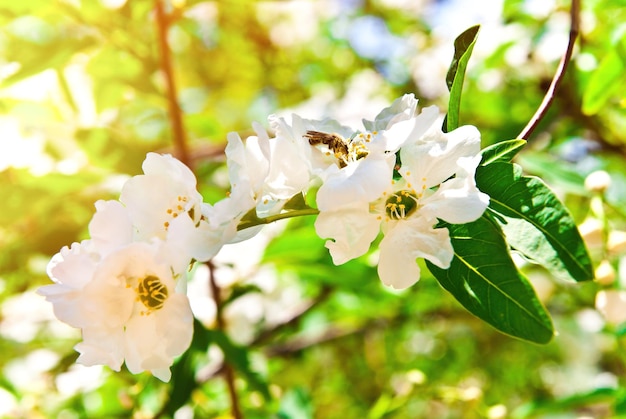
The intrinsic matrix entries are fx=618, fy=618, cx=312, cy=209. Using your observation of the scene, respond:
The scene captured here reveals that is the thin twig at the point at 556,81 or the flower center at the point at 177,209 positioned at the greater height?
the thin twig at the point at 556,81

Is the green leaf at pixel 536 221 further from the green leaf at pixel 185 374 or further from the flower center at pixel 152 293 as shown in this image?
the green leaf at pixel 185 374

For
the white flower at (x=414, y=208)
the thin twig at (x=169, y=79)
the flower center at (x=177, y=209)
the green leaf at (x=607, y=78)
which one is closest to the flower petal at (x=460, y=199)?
the white flower at (x=414, y=208)

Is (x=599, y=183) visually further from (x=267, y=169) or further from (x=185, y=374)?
(x=185, y=374)

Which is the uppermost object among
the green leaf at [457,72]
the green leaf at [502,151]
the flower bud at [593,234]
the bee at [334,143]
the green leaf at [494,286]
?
the green leaf at [457,72]

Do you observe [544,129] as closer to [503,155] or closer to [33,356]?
[503,155]

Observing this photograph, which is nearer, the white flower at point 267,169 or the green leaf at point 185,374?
the white flower at point 267,169

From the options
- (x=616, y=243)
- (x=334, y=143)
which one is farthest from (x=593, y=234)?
(x=334, y=143)

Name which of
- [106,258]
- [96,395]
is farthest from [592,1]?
[96,395]
